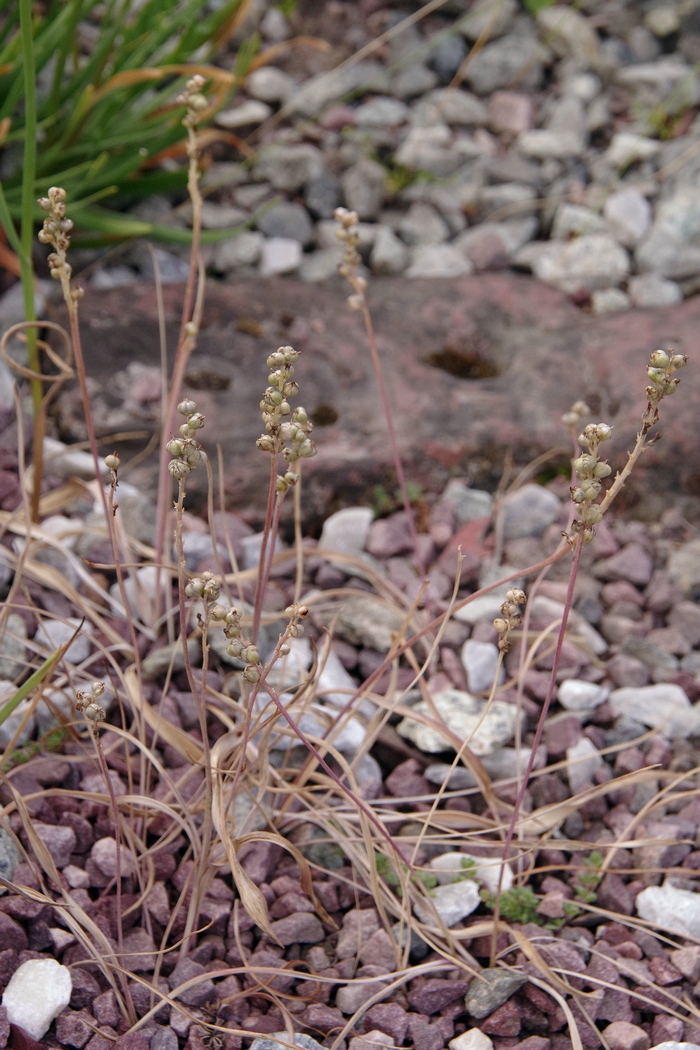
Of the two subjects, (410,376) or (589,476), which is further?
(410,376)

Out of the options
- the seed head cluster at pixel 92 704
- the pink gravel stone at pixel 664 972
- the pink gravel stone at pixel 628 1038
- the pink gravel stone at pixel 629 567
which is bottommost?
the pink gravel stone at pixel 628 1038

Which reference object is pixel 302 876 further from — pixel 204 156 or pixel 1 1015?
pixel 204 156

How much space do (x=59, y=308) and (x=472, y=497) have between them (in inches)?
40.5

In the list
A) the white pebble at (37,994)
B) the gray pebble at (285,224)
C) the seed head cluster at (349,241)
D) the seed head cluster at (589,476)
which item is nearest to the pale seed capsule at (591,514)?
the seed head cluster at (589,476)

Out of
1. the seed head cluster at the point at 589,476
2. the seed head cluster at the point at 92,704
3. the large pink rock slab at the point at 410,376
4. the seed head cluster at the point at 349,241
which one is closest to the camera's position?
the seed head cluster at the point at 589,476

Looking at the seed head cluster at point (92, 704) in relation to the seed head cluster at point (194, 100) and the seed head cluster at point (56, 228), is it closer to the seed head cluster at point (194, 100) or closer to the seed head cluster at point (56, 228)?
the seed head cluster at point (56, 228)

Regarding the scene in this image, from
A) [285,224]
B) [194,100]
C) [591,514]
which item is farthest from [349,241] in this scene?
[285,224]

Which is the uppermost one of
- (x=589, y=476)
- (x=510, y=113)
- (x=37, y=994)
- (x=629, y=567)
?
(x=510, y=113)

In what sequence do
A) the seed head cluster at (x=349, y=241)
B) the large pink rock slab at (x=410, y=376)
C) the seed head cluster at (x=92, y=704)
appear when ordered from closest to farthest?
1. the seed head cluster at (x=92, y=704)
2. the seed head cluster at (x=349, y=241)
3. the large pink rock slab at (x=410, y=376)

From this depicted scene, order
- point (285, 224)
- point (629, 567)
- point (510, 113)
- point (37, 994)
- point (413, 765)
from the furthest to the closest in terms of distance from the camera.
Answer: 1. point (510, 113)
2. point (285, 224)
3. point (629, 567)
4. point (413, 765)
5. point (37, 994)

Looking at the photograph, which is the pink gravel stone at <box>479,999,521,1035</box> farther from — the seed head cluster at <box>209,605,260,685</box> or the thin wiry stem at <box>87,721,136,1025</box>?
the seed head cluster at <box>209,605,260,685</box>

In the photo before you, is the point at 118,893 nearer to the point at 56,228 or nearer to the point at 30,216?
the point at 56,228

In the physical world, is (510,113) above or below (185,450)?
above

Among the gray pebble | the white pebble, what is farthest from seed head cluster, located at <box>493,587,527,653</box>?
the gray pebble
